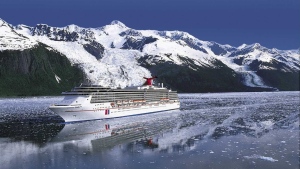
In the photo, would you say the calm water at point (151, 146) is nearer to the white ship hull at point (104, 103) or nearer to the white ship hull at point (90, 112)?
the white ship hull at point (90, 112)

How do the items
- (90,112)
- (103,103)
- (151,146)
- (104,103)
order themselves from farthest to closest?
(104,103)
(103,103)
(90,112)
(151,146)

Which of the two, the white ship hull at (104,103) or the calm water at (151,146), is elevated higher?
the white ship hull at (104,103)

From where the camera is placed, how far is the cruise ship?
296 feet

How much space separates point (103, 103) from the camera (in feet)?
325

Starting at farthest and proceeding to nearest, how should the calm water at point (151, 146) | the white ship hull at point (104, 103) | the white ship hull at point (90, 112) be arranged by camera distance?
the white ship hull at point (104, 103)
the white ship hull at point (90, 112)
the calm water at point (151, 146)

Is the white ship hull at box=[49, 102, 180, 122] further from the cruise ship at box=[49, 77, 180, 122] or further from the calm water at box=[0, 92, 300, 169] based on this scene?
the calm water at box=[0, 92, 300, 169]

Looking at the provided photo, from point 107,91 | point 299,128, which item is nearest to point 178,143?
point 299,128

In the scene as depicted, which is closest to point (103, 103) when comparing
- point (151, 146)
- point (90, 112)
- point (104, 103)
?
point (104, 103)

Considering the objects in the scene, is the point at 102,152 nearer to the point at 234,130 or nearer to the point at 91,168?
the point at 91,168

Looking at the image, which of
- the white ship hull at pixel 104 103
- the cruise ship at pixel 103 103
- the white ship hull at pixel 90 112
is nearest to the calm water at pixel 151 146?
the white ship hull at pixel 90 112

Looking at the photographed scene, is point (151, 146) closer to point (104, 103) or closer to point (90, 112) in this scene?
point (90, 112)

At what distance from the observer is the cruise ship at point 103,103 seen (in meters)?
90.2

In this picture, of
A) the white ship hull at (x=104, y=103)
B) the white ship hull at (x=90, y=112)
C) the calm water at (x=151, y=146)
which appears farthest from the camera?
the white ship hull at (x=104, y=103)

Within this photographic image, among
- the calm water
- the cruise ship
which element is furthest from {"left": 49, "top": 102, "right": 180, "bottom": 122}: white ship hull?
the calm water
